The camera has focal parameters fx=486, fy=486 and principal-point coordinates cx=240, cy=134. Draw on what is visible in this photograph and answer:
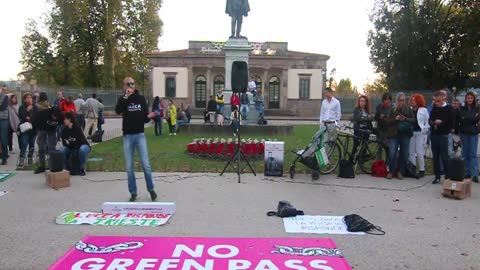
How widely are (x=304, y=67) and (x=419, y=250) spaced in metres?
48.0

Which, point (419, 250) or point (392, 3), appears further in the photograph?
point (392, 3)

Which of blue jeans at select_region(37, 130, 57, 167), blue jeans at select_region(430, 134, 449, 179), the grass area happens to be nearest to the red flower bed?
the grass area

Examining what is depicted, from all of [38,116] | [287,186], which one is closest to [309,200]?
[287,186]

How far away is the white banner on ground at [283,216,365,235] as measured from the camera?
6512 millimetres

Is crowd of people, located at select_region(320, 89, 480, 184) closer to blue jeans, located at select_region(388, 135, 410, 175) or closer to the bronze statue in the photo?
blue jeans, located at select_region(388, 135, 410, 175)

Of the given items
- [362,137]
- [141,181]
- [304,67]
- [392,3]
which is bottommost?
[141,181]

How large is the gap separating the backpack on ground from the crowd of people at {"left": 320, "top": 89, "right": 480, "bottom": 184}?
13 centimetres

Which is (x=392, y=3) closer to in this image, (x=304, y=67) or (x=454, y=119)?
(x=304, y=67)

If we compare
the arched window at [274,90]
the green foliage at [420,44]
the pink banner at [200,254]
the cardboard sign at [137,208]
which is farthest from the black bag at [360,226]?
the arched window at [274,90]

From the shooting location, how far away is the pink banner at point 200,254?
508 cm

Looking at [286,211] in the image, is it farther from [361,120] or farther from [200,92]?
[200,92]

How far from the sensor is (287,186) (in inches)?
385

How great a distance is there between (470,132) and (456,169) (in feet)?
6.64

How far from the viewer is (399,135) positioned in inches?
421
